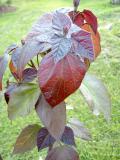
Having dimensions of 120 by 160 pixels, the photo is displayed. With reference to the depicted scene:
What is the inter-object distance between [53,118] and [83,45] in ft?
0.80

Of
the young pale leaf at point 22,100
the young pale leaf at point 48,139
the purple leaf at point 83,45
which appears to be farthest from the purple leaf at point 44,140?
the purple leaf at point 83,45

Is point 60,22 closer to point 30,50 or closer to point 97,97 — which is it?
point 30,50

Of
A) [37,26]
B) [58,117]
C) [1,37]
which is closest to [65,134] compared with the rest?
[58,117]

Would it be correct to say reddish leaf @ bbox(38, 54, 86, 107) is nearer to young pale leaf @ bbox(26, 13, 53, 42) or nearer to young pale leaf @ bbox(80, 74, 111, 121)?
young pale leaf @ bbox(26, 13, 53, 42)

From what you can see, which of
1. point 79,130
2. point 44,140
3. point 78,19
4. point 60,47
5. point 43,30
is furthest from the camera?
point 79,130

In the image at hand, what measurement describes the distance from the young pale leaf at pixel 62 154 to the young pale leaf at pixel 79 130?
142 millimetres

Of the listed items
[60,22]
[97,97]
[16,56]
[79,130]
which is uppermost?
[60,22]

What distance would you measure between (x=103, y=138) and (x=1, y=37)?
149 inches

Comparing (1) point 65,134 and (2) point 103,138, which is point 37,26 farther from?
(2) point 103,138

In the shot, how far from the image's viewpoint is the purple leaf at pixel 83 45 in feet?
2.64

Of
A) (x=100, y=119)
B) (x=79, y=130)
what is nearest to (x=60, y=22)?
(x=79, y=130)

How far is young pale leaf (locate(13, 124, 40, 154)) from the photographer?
1229 mm

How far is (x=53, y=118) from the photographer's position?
95 cm

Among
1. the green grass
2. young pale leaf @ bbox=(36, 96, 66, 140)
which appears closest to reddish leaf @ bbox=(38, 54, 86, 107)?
young pale leaf @ bbox=(36, 96, 66, 140)
